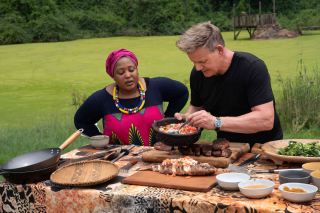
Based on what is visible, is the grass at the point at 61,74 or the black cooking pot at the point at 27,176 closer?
the black cooking pot at the point at 27,176

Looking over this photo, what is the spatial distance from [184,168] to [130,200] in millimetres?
247

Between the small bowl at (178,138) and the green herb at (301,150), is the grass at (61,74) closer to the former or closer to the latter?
the small bowl at (178,138)

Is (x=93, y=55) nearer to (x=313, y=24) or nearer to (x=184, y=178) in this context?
(x=313, y=24)

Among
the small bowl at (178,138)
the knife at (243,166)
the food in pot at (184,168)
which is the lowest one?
the knife at (243,166)

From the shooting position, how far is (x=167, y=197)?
161 centimetres

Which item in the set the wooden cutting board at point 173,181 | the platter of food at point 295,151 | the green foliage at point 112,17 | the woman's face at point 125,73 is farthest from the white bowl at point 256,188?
the green foliage at point 112,17

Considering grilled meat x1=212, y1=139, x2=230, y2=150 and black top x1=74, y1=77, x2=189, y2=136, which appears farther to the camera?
black top x1=74, y1=77, x2=189, y2=136

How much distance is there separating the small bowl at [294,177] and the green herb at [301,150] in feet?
0.82

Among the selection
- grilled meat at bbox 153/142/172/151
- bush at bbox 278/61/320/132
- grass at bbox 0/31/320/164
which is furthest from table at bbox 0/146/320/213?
bush at bbox 278/61/320/132

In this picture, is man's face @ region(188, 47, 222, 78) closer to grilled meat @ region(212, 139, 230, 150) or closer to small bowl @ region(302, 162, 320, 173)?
grilled meat @ region(212, 139, 230, 150)

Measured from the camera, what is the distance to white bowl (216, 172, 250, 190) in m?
1.61

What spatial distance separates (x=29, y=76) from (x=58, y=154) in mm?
8050

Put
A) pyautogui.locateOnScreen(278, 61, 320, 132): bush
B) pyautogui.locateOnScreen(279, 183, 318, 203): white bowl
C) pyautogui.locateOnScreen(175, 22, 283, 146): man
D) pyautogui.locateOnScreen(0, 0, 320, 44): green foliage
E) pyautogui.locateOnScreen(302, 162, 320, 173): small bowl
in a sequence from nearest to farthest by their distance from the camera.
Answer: pyautogui.locateOnScreen(279, 183, 318, 203): white bowl
pyautogui.locateOnScreen(302, 162, 320, 173): small bowl
pyautogui.locateOnScreen(175, 22, 283, 146): man
pyautogui.locateOnScreen(278, 61, 320, 132): bush
pyautogui.locateOnScreen(0, 0, 320, 44): green foliage

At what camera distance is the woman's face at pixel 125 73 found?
101 inches
